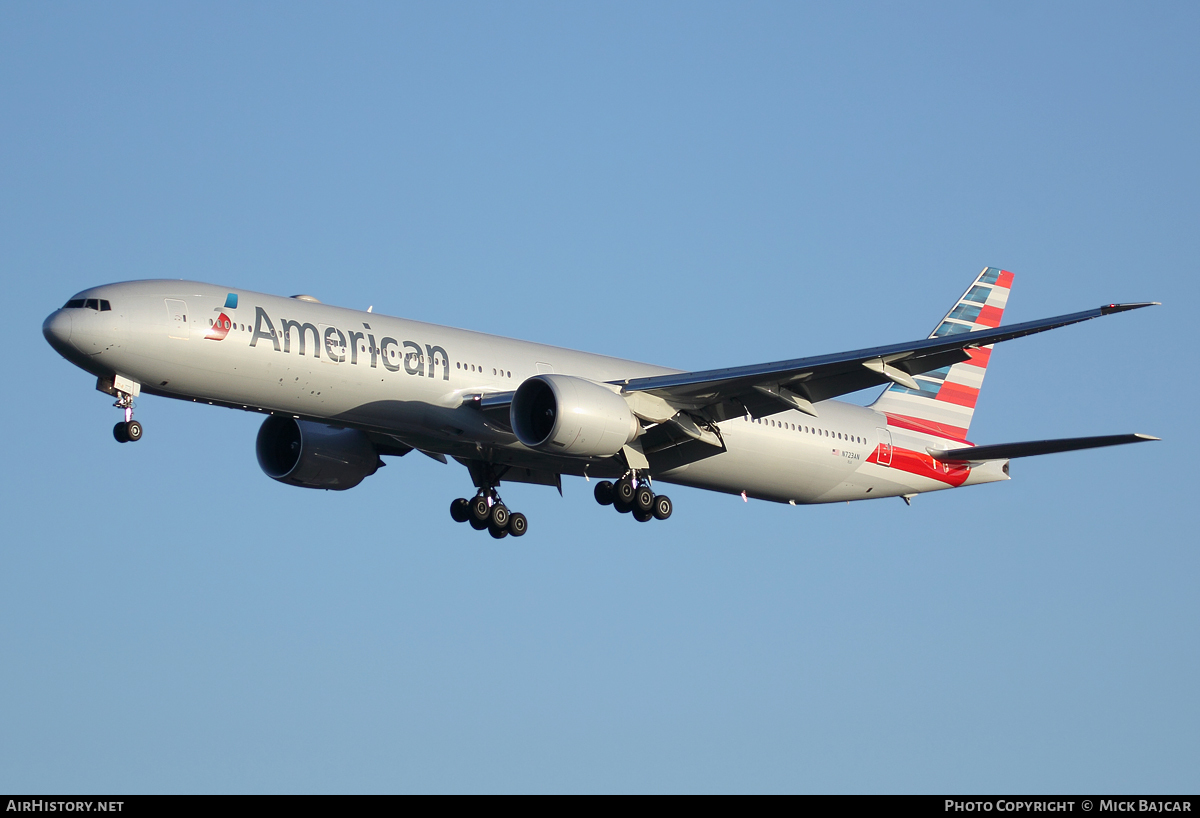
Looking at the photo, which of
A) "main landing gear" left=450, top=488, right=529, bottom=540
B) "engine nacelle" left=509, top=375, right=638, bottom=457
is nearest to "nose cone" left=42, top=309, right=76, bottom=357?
"engine nacelle" left=509, top=375, right=638, bottom=457

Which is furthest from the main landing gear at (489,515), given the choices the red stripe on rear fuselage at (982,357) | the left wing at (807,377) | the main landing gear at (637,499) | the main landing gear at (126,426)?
the red stripe on rear fuselage at (982,357)

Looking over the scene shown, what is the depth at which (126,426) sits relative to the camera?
3077cm

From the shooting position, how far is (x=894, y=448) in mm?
41344

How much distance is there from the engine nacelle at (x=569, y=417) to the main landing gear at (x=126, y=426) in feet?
28.0

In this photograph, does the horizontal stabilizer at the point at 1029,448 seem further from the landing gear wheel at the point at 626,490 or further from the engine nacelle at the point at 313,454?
the engine nacelle at the point at 313,454

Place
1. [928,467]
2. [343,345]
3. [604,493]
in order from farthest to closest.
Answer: [928,467]
[604,493]
[343,345]

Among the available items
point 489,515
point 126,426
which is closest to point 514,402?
point 489,515

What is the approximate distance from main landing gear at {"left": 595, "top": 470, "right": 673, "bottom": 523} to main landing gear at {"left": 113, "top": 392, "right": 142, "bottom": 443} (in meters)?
12.2

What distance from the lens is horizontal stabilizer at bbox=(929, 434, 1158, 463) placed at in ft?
111

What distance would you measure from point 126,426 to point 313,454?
7.97 metres

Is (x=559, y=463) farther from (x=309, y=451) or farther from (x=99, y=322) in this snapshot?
(x=99, y=322)

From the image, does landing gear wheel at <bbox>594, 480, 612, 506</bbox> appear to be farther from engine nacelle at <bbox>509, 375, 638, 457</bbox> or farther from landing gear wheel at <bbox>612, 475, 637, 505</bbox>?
engine nacelle at <bbox>509, 375, 638, 457</bbox>

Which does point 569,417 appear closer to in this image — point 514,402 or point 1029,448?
point 514,402

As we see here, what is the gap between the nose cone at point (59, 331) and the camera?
98.3ft
